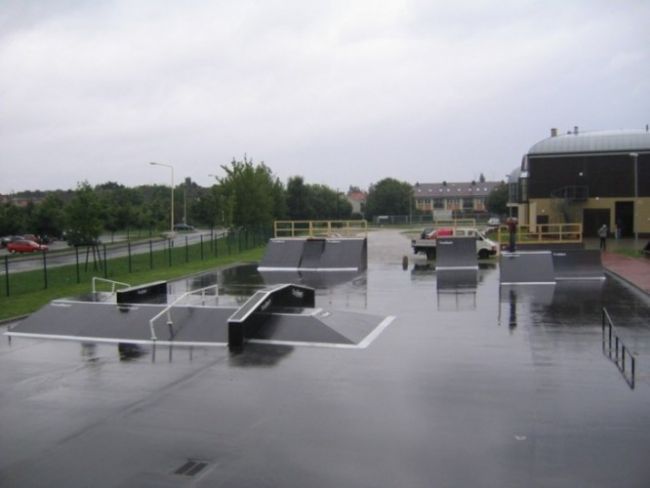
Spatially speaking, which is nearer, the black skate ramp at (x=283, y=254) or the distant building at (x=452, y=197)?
the black skate ramp at (x=283, y=254)

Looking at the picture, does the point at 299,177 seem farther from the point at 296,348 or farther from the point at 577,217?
the point at 296,348

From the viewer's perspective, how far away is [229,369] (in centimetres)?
1191

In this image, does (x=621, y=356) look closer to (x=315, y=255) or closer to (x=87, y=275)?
(x=315, y=255)

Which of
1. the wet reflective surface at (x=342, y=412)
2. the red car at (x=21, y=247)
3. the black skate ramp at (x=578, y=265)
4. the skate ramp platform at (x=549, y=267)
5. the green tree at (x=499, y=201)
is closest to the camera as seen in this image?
the wet reflective surface at (x=342, y=412)

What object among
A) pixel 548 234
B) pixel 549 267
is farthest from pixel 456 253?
pixel 549 267

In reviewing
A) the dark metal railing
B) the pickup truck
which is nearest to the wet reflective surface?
the dark metal railing

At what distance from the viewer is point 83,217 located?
30.4 metres

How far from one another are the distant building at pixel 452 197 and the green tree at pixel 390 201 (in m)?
27.9

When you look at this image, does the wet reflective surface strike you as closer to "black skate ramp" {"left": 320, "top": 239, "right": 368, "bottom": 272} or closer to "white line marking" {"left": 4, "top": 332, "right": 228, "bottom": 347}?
"white line marking" {"left": 4, "top": 332, "right": 228, "bottom": 347}

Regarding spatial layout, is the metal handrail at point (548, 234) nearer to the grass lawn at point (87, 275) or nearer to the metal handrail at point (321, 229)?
the metal handrail at point (321, 229)

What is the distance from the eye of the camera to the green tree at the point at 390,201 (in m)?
120

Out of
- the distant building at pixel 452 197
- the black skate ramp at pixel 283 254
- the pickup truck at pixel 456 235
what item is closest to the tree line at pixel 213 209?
the black skate ramp at pixel 283 254

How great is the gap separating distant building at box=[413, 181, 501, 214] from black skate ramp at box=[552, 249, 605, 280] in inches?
4814

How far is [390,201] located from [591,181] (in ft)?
211
